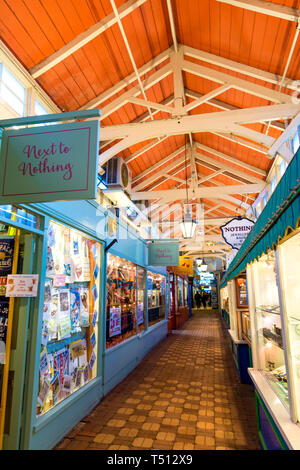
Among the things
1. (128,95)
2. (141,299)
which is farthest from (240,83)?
(141,299)

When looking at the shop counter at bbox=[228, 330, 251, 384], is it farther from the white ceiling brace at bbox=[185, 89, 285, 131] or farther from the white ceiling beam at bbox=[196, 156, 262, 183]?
the white ceiling beam at bbox=[196, 156, 262, 183]

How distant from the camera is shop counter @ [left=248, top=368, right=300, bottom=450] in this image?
175cm

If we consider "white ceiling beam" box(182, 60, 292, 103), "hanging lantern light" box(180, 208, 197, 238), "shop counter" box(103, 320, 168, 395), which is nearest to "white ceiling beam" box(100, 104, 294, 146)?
"white ceiling beam" box(182, 60, 292, 103)

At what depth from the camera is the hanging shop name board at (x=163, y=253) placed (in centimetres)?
726

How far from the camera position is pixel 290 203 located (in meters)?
1.65

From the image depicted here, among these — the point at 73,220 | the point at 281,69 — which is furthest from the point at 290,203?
the point at 281,69

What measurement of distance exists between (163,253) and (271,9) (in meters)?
5.27

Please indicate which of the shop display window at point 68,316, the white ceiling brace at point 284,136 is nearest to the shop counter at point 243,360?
the shop display window at point 68,316

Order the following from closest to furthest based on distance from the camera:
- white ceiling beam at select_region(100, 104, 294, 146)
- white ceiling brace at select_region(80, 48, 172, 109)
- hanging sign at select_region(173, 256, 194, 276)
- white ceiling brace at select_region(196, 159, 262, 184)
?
white ceiling beam at select_region(100, 104, 294, 146)
white ceiling brace at select_region(80, 48, 172, 109)
white ceiling brace at select_region(196, 159, 262, 184)
hanging sign at select_region(173, 256, 194, 276)

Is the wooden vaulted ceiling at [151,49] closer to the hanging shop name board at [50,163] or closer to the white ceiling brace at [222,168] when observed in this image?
the white ceiling brace at [222,168]

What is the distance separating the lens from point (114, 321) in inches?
195

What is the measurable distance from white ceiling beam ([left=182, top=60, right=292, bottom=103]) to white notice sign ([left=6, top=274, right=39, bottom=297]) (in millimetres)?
4877

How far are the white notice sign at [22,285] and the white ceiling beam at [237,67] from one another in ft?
15.8

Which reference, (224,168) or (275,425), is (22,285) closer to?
(275,425)
